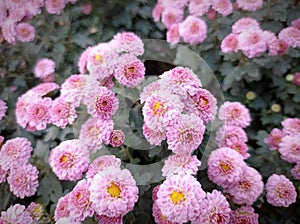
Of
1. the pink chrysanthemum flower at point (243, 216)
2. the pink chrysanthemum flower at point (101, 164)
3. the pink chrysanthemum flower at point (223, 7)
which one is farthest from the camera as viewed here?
the pink chrysanthemum flower at point (223, 7)

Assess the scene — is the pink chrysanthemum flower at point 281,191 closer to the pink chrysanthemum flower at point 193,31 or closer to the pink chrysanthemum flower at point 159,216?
the pink chrysanthemum flower at point 159,216

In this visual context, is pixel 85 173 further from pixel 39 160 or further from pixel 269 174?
pixel 269 174

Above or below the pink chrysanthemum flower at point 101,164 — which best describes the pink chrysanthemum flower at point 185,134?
above

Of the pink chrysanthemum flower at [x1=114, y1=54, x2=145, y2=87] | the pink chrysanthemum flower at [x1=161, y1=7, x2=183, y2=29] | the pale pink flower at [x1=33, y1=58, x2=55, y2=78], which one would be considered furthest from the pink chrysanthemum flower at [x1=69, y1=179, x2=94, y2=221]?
the pink chrysanthemum flower at [x1=161, y1=7, x2=183, y2=29]

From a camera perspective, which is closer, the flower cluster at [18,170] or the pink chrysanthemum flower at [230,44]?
the flower cluster at [18,170]

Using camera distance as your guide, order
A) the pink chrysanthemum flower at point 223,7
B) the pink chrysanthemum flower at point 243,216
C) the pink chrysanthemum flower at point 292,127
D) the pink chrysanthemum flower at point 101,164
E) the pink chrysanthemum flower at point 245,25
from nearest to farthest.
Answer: the pink chrysanthemum flower at point 101,164 < the pink chrysanthemum flower at point 243,216 < the pink chrysanthemum flower at point 292,127 < the pink chrysanthemum flower at point 245,25 < the pink chrysanthemum flower at point 223,7

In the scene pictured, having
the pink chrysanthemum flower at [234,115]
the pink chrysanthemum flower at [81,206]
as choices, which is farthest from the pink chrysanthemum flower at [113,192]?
the pink chrysanthemum flower at [234,115]

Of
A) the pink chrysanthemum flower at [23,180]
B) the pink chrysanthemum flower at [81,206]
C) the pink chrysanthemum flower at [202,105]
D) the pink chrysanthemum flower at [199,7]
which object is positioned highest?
the pink chrysanthemum flower at [202,105]

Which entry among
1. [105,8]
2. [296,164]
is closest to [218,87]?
[296,164]
